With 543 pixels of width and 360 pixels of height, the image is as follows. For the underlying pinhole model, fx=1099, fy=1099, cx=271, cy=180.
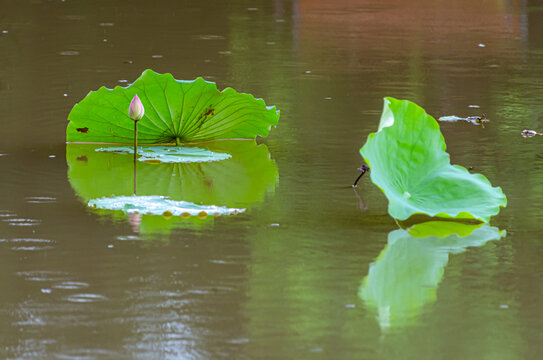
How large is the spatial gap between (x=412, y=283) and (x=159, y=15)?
10.0m

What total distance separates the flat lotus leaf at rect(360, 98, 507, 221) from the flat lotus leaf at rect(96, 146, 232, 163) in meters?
1.21

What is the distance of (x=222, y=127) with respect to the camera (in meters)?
5.63

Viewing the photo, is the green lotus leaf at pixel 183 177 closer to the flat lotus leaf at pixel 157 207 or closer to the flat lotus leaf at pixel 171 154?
the flat lotus leaf at pixel 171 154

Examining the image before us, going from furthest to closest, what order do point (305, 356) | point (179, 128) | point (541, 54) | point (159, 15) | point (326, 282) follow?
point (159, 15), point (541, 54), point (179, 128), point (326, 282), point (305, 356)

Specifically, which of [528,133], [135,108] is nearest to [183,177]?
[135,108]

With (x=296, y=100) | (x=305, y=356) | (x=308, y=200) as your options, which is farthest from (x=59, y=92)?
(x=305, y=356)

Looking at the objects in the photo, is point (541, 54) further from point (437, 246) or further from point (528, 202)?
point (437, 246)

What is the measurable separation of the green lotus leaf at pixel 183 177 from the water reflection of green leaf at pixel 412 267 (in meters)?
0.80

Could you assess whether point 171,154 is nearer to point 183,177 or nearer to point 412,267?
point 183,177

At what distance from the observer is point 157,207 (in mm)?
4223

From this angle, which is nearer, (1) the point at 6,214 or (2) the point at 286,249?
(2) the point at 286,249

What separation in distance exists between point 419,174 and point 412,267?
771 mm

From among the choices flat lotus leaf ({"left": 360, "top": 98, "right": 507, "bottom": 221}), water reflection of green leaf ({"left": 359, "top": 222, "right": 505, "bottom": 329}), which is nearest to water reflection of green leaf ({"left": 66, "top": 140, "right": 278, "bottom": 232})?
flat lotus leaf ({"left": 360, "top": 98, "right": 507, "bottom": 221})

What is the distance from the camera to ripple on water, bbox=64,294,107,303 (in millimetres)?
3229
